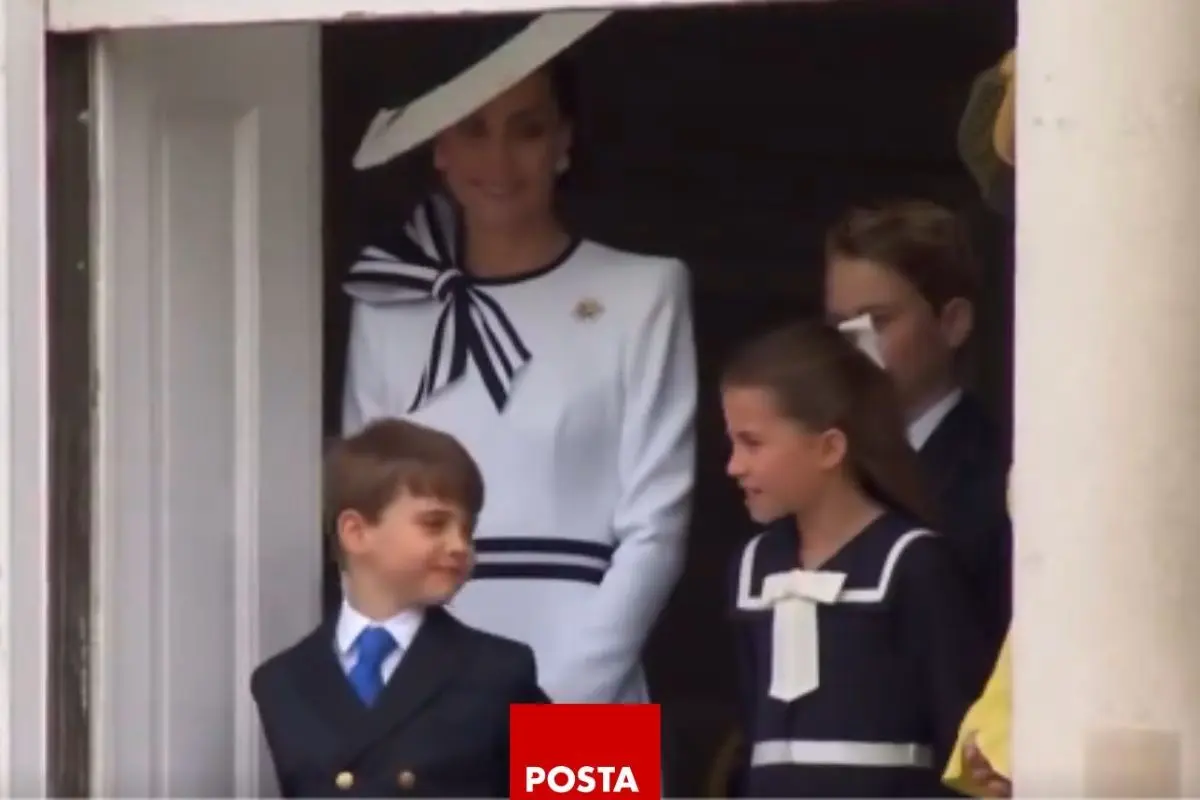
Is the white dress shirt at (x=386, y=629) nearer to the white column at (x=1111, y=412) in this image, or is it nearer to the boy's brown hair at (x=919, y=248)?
the boy's brown hair at (x=919, y=248)

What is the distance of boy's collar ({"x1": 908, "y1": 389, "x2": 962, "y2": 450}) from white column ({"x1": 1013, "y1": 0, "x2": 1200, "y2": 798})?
2.22ft

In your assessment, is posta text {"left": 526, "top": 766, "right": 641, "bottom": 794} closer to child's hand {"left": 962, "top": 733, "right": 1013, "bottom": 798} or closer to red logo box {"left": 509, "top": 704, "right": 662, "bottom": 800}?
red logo box {"left": 509, "top": 704, "right": 662, "bottom": 800}

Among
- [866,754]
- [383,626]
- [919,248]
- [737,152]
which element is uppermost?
[737,152]

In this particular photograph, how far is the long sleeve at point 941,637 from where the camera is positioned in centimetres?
265

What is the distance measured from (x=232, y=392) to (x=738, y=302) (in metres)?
0.87

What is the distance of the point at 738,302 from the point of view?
3570 millimetres

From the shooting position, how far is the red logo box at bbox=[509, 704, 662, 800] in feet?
7.91

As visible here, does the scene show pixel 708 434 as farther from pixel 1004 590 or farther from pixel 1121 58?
pixel 1121 58

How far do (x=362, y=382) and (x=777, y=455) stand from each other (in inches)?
19.8

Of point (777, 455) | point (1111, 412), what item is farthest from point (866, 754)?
point (1111, 412)

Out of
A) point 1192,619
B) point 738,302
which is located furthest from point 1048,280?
point 738,302

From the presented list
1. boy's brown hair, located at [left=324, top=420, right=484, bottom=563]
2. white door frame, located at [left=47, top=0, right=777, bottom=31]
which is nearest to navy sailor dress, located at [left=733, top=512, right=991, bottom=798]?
boy's brown hair, located at [left=324, top=420, right=484, bottom=563]

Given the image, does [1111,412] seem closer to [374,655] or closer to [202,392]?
[374,655]

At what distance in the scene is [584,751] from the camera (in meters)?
2.52
